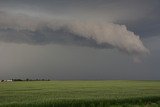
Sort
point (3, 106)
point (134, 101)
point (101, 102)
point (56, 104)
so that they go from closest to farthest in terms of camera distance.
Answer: point (3, 106) < point (56, 104) < point (101, 102) < point (134, 101)

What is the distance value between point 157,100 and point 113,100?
4.36m

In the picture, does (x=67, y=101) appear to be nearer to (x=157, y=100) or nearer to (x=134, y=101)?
(x=134, y=101)

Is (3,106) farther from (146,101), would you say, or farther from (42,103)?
(146,101)

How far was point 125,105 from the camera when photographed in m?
24.0

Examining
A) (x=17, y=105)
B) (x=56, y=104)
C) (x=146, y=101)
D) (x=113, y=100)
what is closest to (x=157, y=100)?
(x=146, y=101)

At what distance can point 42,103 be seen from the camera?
2270cm

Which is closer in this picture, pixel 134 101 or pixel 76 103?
pixel 76 103

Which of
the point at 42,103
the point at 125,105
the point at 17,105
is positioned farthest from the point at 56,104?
the point at 125,105

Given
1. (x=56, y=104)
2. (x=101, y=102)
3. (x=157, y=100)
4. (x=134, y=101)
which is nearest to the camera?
(x=56, y=104)

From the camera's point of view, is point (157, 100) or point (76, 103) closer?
point (76, 103)

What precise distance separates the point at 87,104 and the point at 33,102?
11.6ft

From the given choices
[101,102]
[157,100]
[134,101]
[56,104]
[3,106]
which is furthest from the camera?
[157,100]

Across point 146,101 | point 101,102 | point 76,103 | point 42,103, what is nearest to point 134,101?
point 146,101

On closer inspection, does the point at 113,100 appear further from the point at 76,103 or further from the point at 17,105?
the point at 17,105
